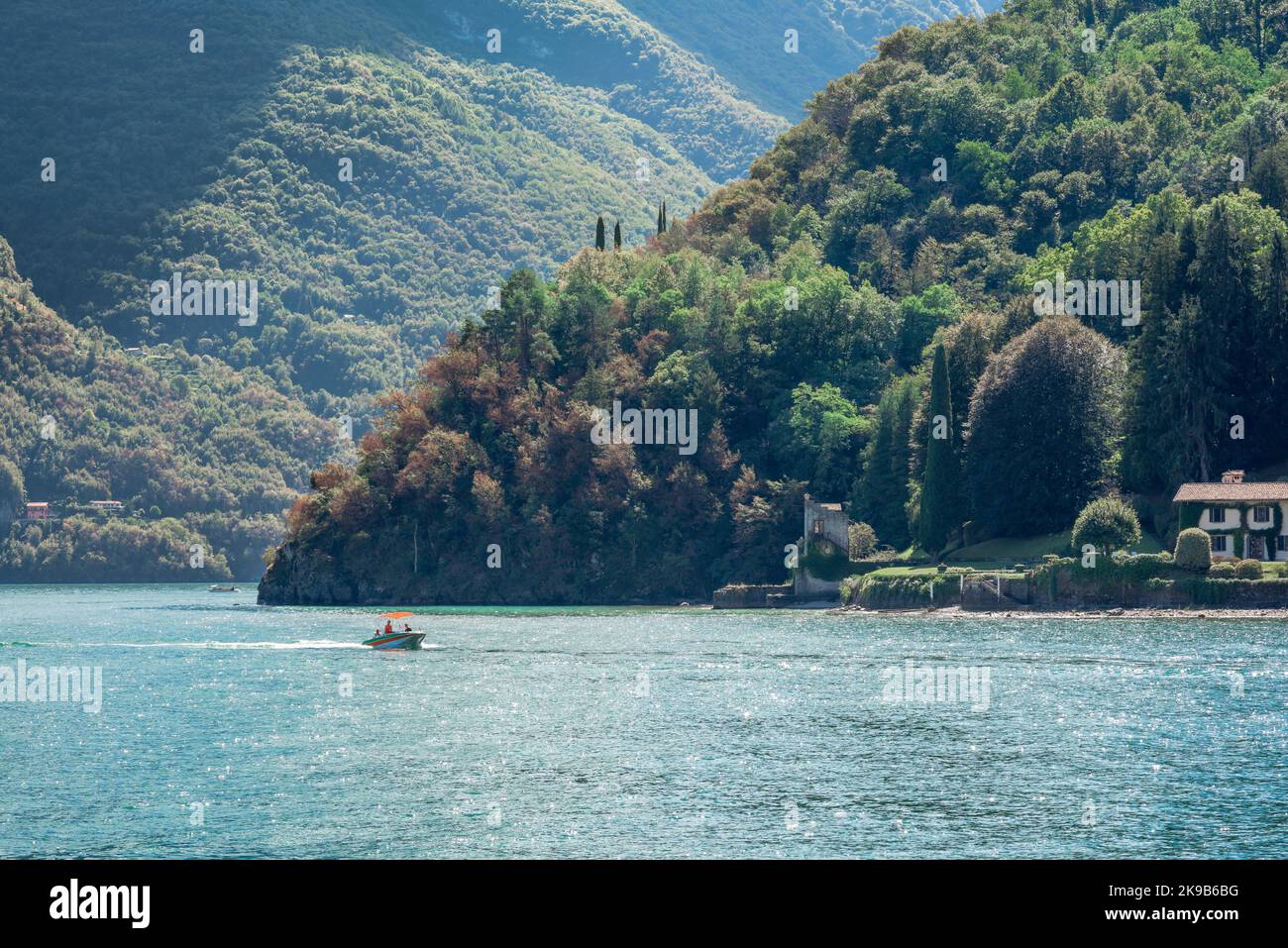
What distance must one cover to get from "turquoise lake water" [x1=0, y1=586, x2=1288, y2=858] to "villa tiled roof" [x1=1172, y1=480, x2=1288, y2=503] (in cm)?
1443

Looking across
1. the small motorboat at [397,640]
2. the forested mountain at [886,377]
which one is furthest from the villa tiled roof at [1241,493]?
the small motorboat at [397,640]

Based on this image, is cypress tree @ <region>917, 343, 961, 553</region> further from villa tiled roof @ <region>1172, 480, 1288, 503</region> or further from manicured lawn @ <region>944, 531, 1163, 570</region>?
villa tiled roof @ <region>1172, 480, 1288, 503</region>

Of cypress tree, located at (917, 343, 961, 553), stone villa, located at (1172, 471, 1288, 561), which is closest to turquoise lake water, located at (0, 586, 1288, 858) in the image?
stone villa, located at (1172, 471, 1288, 561)

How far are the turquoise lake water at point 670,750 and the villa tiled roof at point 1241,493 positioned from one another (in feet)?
47.4

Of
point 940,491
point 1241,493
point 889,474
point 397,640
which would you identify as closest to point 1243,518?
point 1241,493

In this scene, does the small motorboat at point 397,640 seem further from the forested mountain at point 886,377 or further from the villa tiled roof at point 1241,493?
the villa tiled roof at point 1241,493

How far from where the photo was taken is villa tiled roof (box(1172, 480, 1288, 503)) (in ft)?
378

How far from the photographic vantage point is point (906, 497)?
14438 centimetres

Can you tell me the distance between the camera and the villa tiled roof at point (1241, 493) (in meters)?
115

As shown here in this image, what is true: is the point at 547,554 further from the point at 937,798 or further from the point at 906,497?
the point at 937,798

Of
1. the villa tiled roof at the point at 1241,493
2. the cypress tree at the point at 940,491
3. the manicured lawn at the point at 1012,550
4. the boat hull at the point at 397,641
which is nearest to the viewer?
the boat hull at the point at 397,641
